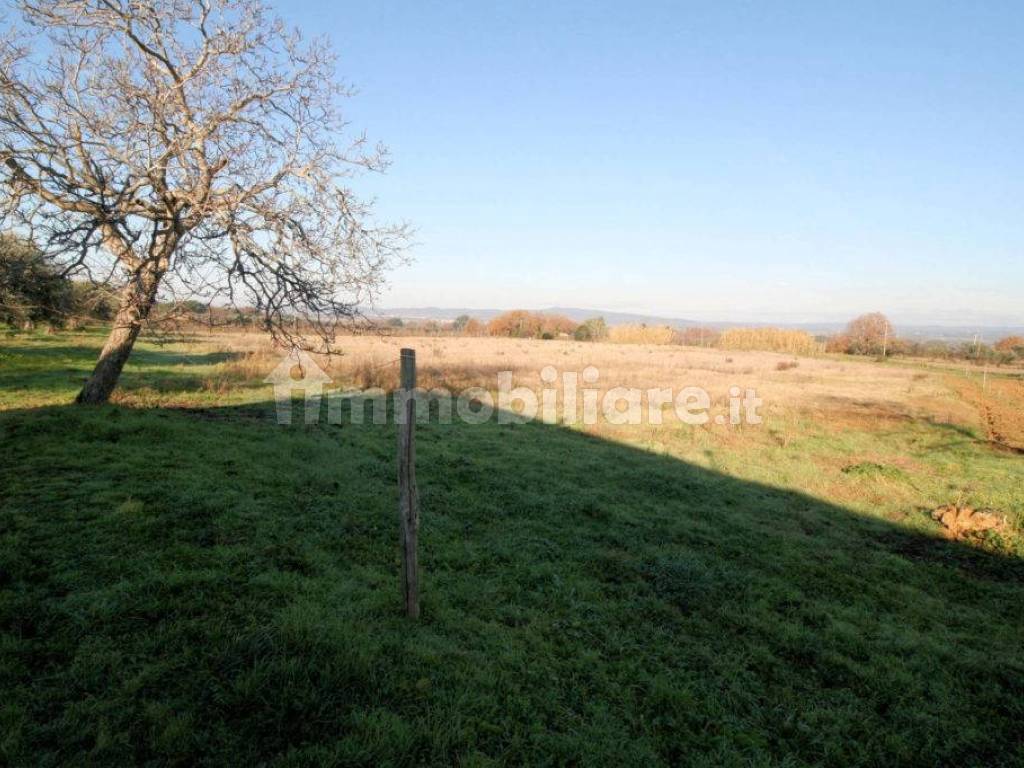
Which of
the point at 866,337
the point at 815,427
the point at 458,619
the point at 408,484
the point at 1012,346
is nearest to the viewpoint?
the point at 408,484

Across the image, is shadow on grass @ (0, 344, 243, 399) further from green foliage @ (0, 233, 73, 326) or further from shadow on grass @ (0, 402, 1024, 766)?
green foliage @ (0, 233, 73, 326)

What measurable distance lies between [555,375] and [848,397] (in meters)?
13.1

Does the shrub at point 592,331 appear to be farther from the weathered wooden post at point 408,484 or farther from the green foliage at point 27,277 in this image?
the weathered wooden post at point 408,484

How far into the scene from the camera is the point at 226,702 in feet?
10.7

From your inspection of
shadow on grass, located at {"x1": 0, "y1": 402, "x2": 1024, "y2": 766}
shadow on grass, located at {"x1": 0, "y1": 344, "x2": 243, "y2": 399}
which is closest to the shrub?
shadow on grass, located at {"x1": 0, "y1": 344, "x2": 243, "y2": 399}

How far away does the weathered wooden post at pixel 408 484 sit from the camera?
4430 mm

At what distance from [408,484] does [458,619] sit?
1491 mm

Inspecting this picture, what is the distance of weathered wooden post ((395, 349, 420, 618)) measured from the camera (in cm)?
443

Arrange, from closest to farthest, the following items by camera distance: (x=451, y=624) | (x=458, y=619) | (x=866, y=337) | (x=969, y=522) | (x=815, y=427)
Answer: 1. (x=451, y=624)
2. (x=458, y=619)
3. (x=969, y=522)
4. (x=815, y=427)
5. (x=866, y=337)

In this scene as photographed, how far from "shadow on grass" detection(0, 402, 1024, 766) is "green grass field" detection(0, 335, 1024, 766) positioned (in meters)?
0.02

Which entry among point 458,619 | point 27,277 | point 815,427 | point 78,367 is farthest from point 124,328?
point 815,427

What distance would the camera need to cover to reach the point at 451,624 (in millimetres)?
4895

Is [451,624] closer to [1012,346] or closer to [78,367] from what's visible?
[78,367]

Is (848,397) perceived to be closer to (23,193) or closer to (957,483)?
(957,483)
